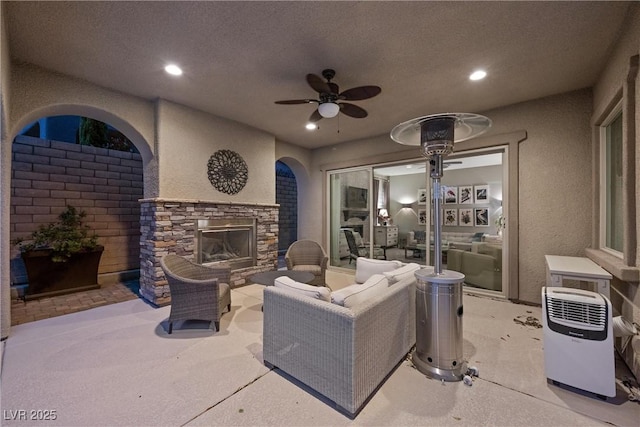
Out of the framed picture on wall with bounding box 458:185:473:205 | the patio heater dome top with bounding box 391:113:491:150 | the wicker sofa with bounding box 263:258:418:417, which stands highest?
the patio heater dome top with bounding box 391:113:491:150

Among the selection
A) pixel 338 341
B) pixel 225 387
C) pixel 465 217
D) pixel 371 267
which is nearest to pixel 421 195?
pixel 465 217

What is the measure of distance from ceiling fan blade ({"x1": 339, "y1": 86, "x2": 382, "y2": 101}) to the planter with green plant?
4.40m

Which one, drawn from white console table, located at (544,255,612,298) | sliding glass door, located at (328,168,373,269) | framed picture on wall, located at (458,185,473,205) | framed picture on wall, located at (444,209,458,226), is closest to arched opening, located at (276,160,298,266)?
sliding glass door, located at (328,168,373,269)

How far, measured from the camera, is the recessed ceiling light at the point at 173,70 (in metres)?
2.76

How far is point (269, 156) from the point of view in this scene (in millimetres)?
4949

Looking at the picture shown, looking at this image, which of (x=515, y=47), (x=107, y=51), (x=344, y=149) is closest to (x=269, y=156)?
(x=344, y=149)

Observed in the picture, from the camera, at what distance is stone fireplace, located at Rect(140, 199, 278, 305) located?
11.5ft

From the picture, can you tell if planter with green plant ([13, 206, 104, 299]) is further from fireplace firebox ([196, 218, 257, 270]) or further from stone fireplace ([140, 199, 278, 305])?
fireplace firebox ([196, 218, 257, 270])

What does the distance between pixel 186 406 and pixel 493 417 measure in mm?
1935

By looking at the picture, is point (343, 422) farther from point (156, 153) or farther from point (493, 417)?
point (156, 153)

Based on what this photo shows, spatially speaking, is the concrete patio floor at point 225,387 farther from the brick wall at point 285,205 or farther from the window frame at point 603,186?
the brick wall at point 285,205

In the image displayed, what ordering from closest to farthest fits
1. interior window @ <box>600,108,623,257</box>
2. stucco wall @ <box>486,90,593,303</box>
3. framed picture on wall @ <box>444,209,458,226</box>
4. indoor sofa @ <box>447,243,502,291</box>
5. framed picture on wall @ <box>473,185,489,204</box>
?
interior window @ <box>600,108,623,257</box>
stucco wall @ <box>486,90,593,303</box>
indoor sofa @ <box>447,243,502,291</box>
framed picture on wall @ <box>473,185,489,204</box>
framed picture on wall @ <box>444,209,458,226</box>

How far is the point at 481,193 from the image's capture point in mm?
4492

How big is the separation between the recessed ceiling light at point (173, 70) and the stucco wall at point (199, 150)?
85 centimetres
